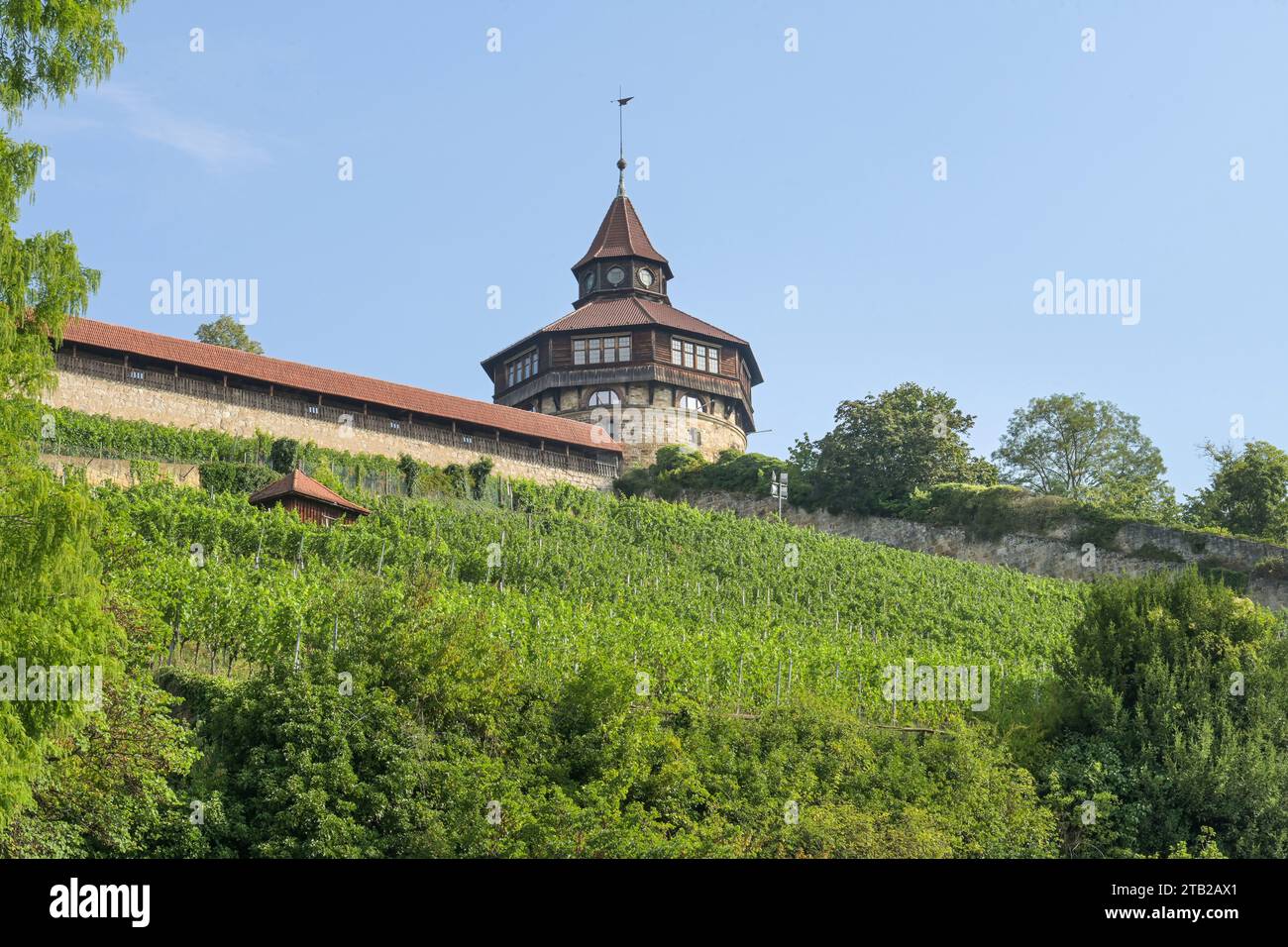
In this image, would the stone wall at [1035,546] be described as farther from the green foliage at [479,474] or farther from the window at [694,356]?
the window at [694,356]

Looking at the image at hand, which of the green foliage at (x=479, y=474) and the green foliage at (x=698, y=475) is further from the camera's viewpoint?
the green foliage at (x=698, y=475)

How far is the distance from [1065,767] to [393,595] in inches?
456

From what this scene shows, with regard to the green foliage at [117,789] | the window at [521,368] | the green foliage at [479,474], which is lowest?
the green foliage at [117,789]

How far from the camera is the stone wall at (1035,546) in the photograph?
43406 mm

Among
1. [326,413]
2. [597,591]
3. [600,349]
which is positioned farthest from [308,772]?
[600,349]

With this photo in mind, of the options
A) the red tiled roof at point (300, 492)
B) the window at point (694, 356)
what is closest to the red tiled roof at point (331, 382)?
the window at point (694, 356)

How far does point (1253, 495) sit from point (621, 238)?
96.0 feet

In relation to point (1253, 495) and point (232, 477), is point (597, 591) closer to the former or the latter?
point (232, 477)

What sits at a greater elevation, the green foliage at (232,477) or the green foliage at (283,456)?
the green foliage at (283,456)

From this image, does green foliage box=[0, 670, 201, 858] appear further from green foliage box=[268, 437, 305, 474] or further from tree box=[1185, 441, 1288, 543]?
tree box=[1185, 441, 1288, 543]

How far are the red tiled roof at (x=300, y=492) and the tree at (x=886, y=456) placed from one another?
19664 mm

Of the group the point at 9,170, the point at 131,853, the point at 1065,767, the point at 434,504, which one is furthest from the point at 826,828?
the point at 434,504

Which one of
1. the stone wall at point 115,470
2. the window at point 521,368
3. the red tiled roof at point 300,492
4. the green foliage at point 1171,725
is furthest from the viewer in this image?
the window at point 521,368
